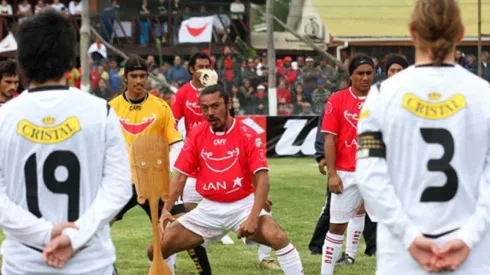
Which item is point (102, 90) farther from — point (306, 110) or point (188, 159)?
point (188, 159)

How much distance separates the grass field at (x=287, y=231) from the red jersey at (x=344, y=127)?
1409mm

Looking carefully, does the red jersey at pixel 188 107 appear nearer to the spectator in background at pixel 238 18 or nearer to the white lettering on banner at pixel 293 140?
the white lettering on banner at pixel 293 140

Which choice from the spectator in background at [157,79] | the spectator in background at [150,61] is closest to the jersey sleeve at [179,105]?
the spectator in background at [157,79]

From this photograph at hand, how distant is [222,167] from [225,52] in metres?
22.9

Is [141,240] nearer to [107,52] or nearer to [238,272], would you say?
[238,272]

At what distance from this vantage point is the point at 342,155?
10.5 metres

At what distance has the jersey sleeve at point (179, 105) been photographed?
42.1ft

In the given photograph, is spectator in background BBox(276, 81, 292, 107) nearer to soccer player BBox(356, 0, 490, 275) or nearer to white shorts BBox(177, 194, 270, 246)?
white shorts BBox(177, 194, 270, 246)

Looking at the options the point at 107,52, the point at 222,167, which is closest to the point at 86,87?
the point at 107,52

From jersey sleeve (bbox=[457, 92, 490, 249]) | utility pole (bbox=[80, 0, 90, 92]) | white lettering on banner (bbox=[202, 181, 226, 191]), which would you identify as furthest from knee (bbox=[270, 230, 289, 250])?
utility pole (bbox=[80, 0, 90, 92])

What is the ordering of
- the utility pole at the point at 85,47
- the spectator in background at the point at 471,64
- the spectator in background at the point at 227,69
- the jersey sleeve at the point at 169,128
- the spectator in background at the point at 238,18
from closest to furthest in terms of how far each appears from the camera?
1. the jersey sleeve at the point at 169,128
2. the utility pole at the point at 85,47
3. the spectator in background at the point at 227,69
4. the spectator in background at the point at 471,64
5. the spectator in background at the point at 238,18

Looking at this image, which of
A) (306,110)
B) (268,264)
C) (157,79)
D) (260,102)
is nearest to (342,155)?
(268,264)

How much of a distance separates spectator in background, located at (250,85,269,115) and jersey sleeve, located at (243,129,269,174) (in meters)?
18.2

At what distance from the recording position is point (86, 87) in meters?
27.6
